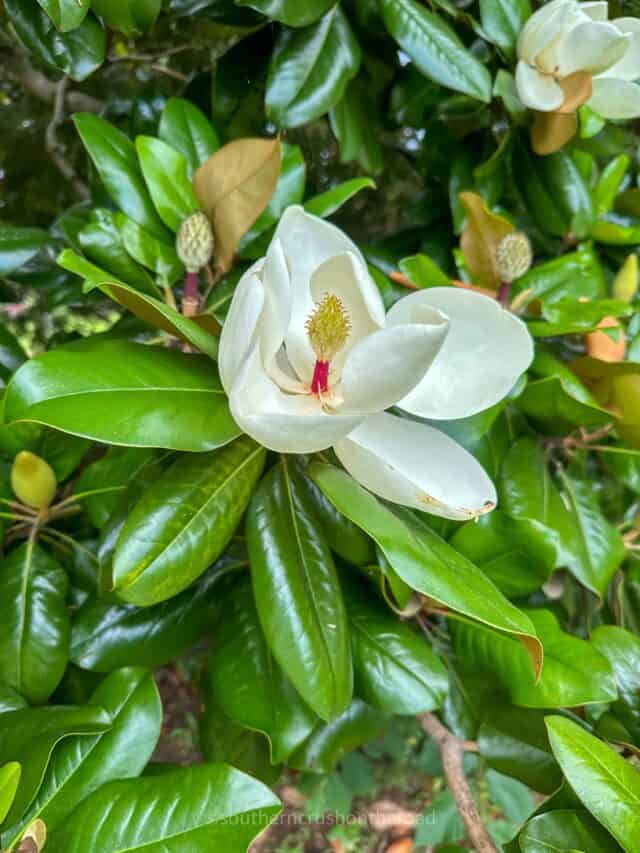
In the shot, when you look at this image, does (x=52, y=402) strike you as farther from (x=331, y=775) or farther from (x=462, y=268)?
(x=331, y=775)

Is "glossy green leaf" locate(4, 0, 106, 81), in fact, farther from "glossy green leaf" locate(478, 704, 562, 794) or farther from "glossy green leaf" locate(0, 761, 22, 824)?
"glossy green leaf" locate(478, 704, 562, 794)

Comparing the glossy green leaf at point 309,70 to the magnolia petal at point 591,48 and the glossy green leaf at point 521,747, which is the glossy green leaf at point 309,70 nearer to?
the magnolia petal at point 591,48

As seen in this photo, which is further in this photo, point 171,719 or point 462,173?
point 171,719

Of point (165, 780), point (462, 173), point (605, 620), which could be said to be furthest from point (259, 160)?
point (605, 620)

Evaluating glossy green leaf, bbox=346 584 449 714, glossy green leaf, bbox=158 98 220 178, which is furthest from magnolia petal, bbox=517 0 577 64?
glossy green leaf, bbox=346 584 449 714

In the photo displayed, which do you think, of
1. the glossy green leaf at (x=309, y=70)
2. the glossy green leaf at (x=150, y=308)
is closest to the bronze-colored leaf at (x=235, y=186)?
the glossy green leaf at (x=309, y=70)

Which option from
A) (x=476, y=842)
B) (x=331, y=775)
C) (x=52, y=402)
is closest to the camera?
(x=52, y=402)
